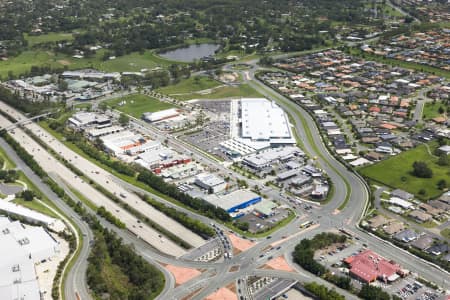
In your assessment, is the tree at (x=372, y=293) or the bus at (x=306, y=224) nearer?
the tree at (x=372, y=293)

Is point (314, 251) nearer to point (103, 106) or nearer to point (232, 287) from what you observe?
point (232, 287)

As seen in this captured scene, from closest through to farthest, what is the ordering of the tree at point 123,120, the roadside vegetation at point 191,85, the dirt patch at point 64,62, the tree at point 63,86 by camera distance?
the tree at point 123,120 < the tree at point 63,86 < the roadside vegetation at point 191,85 < the dirt patch at point 64,62

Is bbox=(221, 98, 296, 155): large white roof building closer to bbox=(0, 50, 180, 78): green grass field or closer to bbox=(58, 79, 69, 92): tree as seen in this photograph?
bbox=(58, 79, 69, 92): tree

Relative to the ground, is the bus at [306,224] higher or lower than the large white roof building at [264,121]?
lower

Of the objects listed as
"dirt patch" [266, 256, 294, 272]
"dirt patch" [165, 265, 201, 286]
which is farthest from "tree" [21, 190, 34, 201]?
"dirt patch" [266, 256, 294, 272]

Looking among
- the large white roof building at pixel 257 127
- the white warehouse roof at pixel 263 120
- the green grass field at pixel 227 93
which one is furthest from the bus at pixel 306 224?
the green grass field at pixel 227 93

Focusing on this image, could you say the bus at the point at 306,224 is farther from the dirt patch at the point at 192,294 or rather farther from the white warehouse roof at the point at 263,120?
the white warehouse roof at the point at 263,120
